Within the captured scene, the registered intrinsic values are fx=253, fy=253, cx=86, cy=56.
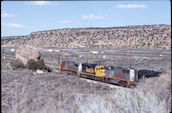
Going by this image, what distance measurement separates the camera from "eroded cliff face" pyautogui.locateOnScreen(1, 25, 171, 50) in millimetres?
93000

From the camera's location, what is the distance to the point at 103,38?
11119cm

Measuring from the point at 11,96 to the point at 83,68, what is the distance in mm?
16795

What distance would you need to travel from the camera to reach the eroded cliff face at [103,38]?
93000 millimetres

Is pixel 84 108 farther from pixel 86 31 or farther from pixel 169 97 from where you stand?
pixel 86 31

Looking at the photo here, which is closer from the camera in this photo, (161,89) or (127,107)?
(127,107)

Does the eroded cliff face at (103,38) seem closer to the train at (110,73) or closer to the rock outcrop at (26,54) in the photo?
the rock outcrop at (26,54)

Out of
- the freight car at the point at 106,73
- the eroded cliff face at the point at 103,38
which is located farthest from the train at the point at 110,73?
the eroded cliff face at the point at 103,38

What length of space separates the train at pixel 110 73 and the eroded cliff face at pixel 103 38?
183 feet

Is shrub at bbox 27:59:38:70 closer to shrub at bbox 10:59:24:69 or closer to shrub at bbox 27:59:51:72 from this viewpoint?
shrub at bbox 27:59:51:72

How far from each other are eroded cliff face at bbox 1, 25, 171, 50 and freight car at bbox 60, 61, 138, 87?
2198 inches

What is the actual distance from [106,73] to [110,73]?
0.69 metres

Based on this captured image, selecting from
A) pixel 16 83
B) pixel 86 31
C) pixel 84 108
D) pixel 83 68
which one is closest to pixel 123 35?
pixel 86 31

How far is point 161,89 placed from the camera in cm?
1515

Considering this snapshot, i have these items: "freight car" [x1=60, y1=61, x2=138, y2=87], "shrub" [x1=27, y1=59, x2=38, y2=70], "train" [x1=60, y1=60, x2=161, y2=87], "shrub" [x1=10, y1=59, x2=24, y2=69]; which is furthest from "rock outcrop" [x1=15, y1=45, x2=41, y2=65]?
"freight car" [x1=60, y1=61, x2=138, y2=87]
